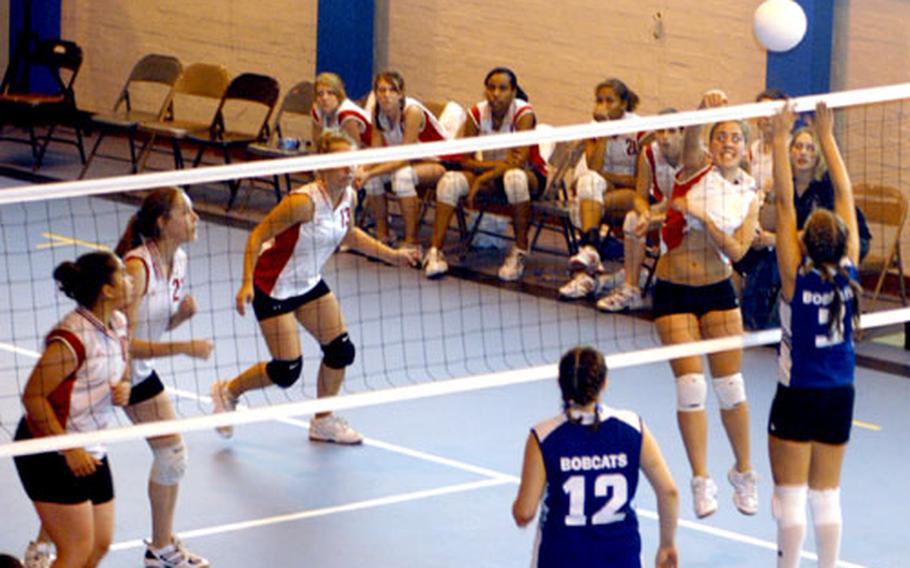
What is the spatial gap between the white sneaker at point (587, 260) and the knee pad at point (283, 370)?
3.98m

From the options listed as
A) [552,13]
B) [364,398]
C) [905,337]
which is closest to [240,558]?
[364,398]

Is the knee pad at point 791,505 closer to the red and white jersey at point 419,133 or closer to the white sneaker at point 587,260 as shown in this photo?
the white sneaker at point 587,260

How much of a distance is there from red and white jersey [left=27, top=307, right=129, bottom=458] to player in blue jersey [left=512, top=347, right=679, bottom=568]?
1.87 m

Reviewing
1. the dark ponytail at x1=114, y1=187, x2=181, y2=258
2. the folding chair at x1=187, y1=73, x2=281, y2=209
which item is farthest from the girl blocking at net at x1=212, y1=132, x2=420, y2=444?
the folding chair at x1=187, y1=73, x2=281, y2=209

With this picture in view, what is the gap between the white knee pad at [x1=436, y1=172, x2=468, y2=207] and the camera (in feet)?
45.9

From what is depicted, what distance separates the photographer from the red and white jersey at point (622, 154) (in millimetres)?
13375

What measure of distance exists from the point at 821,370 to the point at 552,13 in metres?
8.73

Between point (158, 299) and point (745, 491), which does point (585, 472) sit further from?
point (745, 491)

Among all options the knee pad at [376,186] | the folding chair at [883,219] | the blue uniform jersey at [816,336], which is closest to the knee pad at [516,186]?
the knee pad at [376,186]

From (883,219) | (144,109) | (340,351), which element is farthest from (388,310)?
(144,109)

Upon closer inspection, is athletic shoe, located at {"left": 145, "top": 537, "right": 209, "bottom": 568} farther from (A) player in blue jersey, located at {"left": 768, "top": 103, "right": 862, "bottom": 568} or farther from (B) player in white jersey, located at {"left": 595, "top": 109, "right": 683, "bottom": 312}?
(B) player in white jersey, located at {"left": 595, "top": 109, "right": 683, "bottom": 312}

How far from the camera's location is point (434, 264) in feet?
45.4

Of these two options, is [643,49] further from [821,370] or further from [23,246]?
[821,370]

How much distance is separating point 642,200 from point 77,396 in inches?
168
